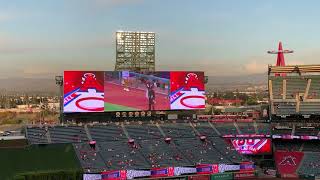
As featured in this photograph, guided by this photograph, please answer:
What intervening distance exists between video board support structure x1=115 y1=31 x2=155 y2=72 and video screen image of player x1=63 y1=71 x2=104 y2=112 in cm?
788

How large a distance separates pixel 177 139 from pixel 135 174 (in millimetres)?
9455

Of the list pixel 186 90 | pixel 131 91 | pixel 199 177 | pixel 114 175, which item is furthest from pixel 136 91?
pixel 199 177

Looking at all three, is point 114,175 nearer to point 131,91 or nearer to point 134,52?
point 131,91

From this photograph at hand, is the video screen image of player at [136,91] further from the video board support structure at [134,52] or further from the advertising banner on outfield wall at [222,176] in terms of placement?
the advertising banner on outfield wall at [222,176]

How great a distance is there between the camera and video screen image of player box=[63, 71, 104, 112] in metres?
48.1

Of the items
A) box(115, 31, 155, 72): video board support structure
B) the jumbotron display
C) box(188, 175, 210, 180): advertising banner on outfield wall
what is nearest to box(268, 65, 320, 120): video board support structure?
the jumbotron display

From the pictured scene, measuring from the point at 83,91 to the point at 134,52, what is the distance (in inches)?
451

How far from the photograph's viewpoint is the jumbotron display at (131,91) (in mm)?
48344

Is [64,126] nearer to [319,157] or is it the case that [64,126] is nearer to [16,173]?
[16,173]

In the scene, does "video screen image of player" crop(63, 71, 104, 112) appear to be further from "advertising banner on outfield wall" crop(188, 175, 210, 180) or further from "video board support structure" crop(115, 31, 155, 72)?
"advertising banner on outfield wall" crop(188, 175, 210, 180)

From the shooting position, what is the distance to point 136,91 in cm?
5081

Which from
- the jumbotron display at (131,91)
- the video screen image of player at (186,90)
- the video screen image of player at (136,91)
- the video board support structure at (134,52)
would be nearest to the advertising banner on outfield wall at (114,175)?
the jumbotron display at (131,91)

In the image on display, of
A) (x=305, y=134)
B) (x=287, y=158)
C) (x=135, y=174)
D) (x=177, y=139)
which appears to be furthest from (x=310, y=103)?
(x=135, y=174)

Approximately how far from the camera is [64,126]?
49.3 meters
